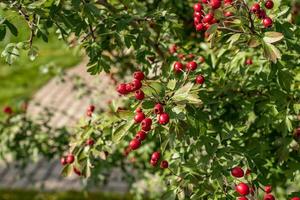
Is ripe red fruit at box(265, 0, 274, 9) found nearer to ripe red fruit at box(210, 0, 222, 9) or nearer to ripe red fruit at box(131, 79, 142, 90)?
ripe red fruit at box(210, 0, 222, 9)

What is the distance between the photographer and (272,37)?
2.60 m

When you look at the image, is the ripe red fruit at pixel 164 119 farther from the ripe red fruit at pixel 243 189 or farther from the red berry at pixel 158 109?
the ripe red fruit at pixel 243 189

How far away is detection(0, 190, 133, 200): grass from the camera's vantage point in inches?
283

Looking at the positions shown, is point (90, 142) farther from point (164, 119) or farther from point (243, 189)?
point (243, 189)

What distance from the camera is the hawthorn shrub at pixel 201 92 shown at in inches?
104

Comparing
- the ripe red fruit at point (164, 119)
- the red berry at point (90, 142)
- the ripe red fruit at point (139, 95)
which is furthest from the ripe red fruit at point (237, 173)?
the red berry at point (90, 142)

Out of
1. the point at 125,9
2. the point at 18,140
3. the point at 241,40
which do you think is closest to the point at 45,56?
the point at 18,140

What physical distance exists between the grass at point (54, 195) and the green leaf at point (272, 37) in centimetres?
483

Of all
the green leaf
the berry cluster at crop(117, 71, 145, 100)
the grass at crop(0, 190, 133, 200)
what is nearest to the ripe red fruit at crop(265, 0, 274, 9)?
the green leaf

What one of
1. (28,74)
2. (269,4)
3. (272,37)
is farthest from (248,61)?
(28,74)

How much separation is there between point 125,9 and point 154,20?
0.35 m

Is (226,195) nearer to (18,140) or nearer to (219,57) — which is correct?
(219,57)

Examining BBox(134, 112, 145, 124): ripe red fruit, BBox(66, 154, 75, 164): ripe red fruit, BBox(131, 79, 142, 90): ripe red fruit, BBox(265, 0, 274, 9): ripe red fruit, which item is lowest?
BBox(66, 154, 75, 164): ripe red fruit

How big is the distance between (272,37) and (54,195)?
17.9 ft
